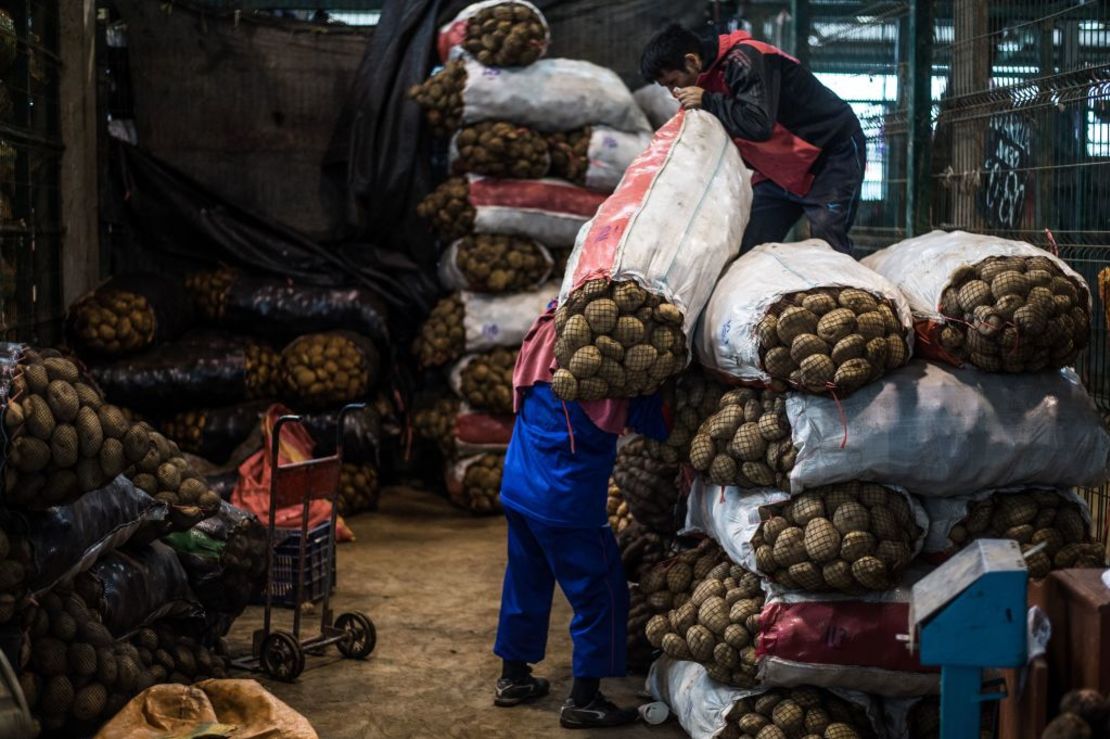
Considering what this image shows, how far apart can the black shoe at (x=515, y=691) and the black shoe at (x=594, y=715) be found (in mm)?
276

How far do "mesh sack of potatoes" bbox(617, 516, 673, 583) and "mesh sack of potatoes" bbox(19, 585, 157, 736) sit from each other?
2045mm

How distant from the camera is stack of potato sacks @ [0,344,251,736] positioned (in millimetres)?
3898

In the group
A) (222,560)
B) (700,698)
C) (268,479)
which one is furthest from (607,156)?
(700,698)

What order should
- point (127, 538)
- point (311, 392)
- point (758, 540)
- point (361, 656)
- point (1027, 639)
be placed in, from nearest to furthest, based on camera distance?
point (1027, 639) < point (758, 540) < point (127, 538) < point (361, 656) < point (311, 392)

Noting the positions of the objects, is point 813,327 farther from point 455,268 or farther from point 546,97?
point 455,268

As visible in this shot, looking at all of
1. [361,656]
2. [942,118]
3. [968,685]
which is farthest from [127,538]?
[942,118]

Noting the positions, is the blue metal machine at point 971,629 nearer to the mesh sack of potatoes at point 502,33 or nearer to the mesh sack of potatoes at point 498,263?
the mesh sack of potatoes at point 498,263

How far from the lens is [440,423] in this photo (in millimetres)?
8594

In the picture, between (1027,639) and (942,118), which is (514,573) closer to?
(1027,639)

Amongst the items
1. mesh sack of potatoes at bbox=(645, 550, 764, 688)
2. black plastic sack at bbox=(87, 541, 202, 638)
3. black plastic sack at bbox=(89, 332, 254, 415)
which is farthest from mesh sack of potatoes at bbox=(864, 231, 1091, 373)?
black plastic sack at bbox=(89, 332, 254, 415)

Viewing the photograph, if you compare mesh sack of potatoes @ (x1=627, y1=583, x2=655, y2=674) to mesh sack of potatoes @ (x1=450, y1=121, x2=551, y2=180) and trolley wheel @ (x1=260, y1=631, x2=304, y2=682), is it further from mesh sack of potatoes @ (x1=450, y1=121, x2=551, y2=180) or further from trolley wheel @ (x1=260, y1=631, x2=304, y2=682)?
mesh sack of potatoes @ (x1=450, y1=121, x2=551, y2=180)

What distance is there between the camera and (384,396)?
8766 millimetres

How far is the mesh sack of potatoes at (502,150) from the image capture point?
809 cm

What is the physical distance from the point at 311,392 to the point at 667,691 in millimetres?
3767
